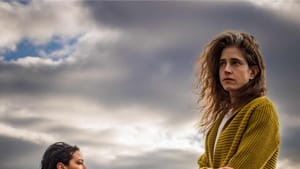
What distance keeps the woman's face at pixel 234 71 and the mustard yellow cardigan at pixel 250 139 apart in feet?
0.60

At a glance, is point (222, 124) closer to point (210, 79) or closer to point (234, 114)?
point (234, 114)

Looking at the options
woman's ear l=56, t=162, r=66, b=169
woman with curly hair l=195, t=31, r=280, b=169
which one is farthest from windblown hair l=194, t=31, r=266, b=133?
woman's ear l=56, t=162, r=66, b=169

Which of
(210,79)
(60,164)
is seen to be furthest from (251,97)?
(60,164)

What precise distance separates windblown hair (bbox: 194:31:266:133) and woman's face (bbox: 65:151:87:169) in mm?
4904

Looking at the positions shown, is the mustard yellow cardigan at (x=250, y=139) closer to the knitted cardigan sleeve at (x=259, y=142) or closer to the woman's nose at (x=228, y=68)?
A: the knitted cardigan sleeve at (x=259, y=142)

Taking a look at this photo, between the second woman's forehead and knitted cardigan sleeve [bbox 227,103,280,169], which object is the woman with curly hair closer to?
knitted cardigan sleeve [bbox 227,103,280,169]

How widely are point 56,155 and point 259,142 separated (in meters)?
5.95

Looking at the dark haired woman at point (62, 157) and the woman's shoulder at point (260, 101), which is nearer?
the woman's shoulder at point (260, 101)

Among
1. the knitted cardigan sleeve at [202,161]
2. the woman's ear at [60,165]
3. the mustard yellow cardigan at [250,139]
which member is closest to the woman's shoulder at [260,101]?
the mustard yellow cardigan at [250,139]

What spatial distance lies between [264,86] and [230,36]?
1.60ft

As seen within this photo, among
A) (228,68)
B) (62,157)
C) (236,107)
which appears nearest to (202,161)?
(236,107)

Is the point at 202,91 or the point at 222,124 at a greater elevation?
the point at 202,91

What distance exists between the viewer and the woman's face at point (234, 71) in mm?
4098

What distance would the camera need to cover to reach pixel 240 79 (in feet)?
13.5
